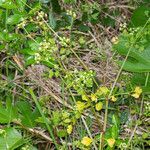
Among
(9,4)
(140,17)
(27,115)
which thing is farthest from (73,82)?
(140,17)

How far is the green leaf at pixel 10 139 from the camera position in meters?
1.58

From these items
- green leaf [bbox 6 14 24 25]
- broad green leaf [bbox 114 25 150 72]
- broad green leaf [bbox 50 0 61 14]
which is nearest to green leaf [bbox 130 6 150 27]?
broad green leaf [bbox 114 25 150 72]

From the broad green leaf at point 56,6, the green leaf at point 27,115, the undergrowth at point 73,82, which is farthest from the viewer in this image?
the broad green leaf at point 56,6

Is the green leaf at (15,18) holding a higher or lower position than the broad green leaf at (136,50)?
higher

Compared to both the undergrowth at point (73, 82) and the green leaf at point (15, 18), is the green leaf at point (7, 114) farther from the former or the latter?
the green leaf at point (15, 18)

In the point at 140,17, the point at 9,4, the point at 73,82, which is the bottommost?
the point at 73,82

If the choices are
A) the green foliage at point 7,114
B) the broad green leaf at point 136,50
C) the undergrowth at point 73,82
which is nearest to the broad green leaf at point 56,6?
the undergrowth at point 73,82

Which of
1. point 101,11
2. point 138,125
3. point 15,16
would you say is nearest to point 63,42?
point 15,16

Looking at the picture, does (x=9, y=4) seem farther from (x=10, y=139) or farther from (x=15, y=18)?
(x=10, y=139)

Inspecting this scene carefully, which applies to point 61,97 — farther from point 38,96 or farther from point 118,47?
point 118,47

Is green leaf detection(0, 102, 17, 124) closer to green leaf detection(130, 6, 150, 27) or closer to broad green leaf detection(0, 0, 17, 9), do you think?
broad green leaf detection(0, 0, 17, 9)

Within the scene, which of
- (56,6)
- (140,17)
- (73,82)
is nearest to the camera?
(73,82)

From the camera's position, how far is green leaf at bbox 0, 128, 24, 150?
62.4 inches

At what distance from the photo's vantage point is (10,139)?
1.63 m
